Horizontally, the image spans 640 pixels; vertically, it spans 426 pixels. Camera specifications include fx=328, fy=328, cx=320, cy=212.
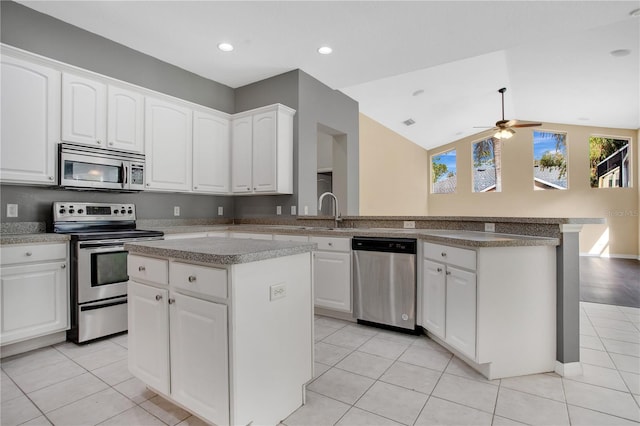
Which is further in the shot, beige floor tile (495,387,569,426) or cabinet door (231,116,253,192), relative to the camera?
cabinet door (231,116,253,192)

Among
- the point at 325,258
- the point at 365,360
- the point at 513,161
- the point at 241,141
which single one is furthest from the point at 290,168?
the point at 513,161

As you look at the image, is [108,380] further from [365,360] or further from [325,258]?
[325,258]

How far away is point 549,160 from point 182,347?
10074 mm

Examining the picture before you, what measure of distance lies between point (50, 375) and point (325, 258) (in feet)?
7.34

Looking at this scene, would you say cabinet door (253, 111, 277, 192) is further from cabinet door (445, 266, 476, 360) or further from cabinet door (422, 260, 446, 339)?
cabinet door (445, 266, 476, 360)

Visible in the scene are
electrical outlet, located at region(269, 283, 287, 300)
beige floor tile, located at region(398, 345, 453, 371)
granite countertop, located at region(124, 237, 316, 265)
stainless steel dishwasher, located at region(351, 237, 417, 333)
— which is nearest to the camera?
granite countertop, located at region(124, 237, 316, 265)

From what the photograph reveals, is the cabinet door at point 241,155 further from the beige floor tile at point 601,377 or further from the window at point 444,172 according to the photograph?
the window at point 444,172

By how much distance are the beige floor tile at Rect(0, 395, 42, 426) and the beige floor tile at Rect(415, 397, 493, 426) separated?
2.02m

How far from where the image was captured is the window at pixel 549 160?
858cm

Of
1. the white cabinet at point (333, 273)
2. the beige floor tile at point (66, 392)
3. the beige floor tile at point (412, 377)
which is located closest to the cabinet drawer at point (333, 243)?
the white cabinet at point (333, 273)

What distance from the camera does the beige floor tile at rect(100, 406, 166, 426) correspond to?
5.43 ft

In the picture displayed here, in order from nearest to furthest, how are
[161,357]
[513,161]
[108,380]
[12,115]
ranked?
[161,357] < [108,380] < [12,115] < [513,161]

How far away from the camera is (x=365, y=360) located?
2.38m

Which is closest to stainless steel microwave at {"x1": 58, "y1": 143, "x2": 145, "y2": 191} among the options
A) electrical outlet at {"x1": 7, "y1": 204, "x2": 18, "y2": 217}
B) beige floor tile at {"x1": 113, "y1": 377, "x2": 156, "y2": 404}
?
electrical outlet at {"x1": 7, "y1": 204, "x2": 18, "y2": 217}
